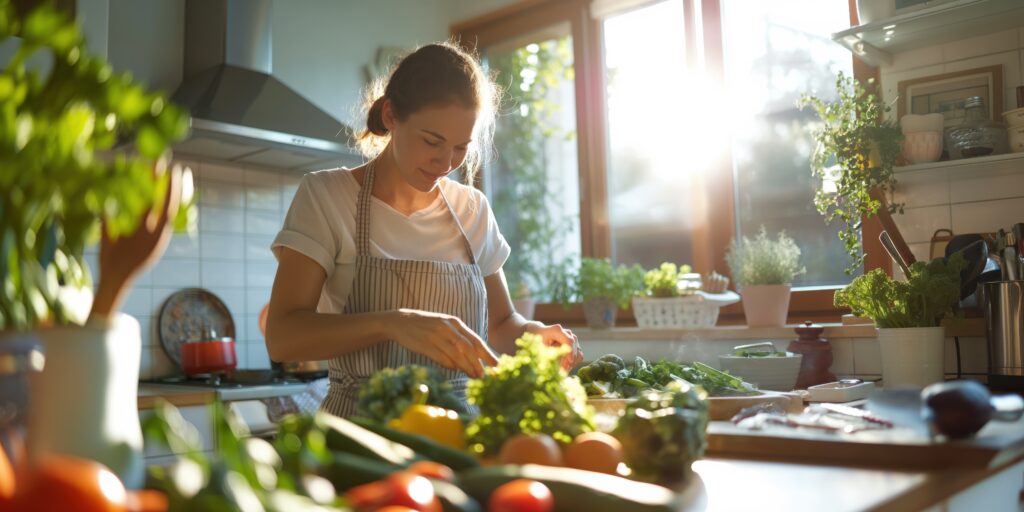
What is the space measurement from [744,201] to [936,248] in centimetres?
81

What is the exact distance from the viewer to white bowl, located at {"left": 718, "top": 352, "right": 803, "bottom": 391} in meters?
2.07

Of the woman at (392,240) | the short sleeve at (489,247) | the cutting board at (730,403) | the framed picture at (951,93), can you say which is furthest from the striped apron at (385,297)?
the framed picture at (951,93)

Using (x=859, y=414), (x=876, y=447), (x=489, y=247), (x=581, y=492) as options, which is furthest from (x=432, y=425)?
(x=489, y=247)

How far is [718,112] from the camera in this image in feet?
10.4

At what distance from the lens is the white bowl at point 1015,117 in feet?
7.33

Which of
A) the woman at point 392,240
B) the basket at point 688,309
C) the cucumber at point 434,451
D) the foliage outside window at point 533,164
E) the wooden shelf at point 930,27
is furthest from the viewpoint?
the foliage outside window at point 533,164

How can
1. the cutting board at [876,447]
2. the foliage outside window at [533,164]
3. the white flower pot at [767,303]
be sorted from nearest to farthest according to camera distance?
the cutting board at [876,447] → the white flower pot at [767,303] → the foliage outside window at [533,164]

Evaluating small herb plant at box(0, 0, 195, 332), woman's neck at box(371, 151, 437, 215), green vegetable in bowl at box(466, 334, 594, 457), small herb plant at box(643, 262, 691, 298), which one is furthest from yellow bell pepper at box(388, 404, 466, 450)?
small herb plant at box(643, 262, 691, 298)

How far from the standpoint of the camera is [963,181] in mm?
2402

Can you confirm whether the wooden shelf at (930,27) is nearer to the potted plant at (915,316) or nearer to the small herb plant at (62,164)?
the potted plant at (915,316)

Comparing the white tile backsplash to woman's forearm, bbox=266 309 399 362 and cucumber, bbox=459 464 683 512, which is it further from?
cucumber, bbox=459 464 683 512

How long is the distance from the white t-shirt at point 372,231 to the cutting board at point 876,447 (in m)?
0.79

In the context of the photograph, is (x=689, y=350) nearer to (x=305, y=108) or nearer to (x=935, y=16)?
(x=935, y=16)

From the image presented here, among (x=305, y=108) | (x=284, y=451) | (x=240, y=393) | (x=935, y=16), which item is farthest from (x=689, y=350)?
(x=284, y=451)
